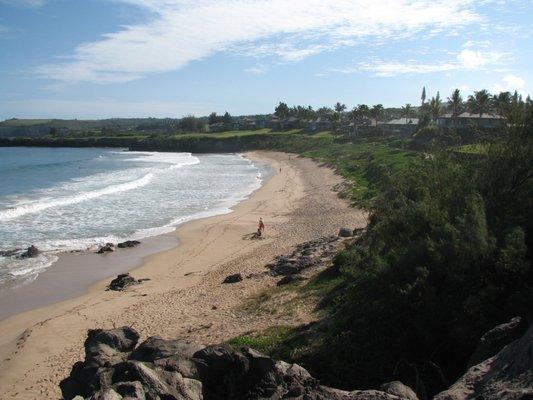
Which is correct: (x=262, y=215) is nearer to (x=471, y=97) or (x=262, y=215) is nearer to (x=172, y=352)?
(x=172, y=352)

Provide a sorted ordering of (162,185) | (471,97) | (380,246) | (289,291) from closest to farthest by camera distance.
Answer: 1. (380,246)
2. (289,291)
3. (162,185)
4. (471,97)

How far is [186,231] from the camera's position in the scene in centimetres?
2950

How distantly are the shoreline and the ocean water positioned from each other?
2.19 feet

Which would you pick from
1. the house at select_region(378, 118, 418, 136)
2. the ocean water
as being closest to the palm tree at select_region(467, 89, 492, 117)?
the house at select_region(378, 118, 418, 136)

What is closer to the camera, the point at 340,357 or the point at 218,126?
the point at 340,357

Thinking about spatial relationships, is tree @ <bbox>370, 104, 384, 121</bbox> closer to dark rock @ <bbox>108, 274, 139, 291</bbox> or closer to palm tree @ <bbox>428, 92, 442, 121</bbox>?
palm tree @ <bbox>428, 92, 442, 121</bbox>

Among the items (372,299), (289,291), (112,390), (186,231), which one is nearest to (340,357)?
(372,299)

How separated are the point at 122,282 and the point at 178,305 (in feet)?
12.3

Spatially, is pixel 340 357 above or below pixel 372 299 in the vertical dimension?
below

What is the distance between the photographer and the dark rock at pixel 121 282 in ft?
64.3

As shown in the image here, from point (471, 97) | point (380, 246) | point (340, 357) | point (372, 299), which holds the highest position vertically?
point (471, 97)

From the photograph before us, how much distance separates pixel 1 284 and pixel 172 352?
13786mm

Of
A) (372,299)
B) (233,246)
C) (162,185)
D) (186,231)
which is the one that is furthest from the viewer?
(162,185)

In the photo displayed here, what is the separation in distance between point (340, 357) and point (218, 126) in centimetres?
14057
